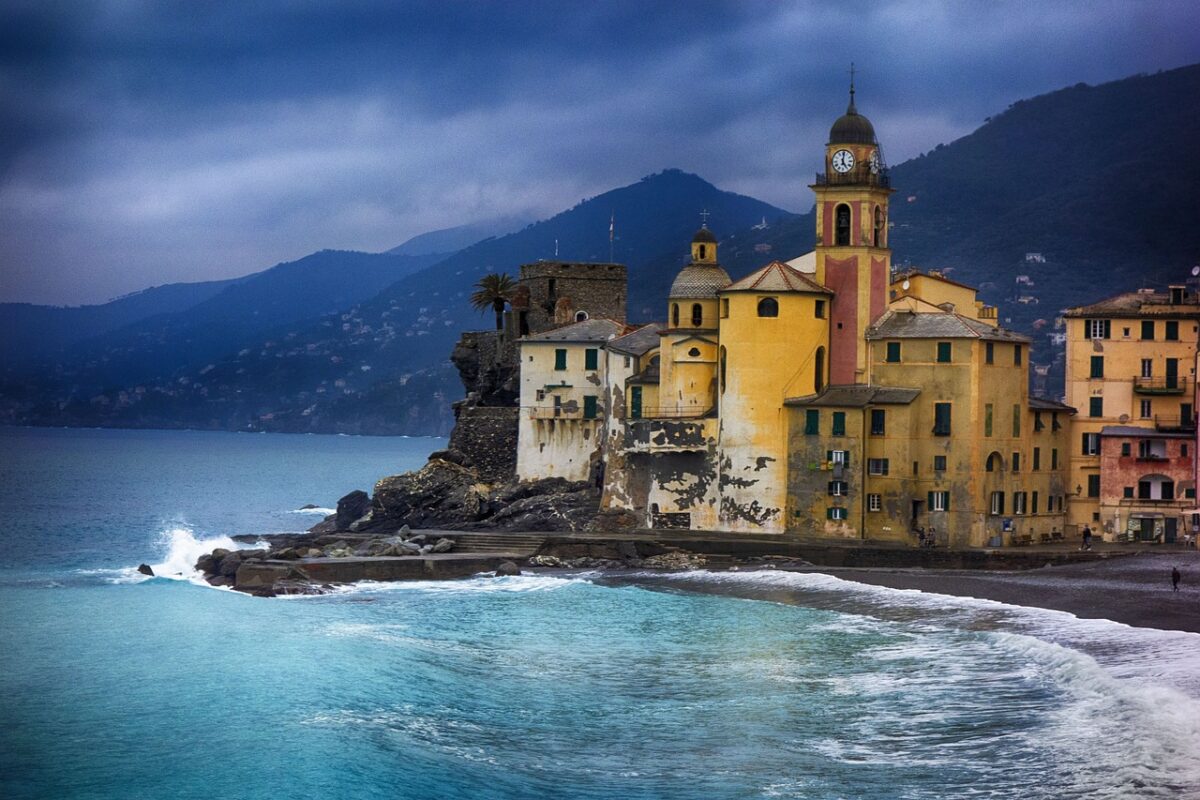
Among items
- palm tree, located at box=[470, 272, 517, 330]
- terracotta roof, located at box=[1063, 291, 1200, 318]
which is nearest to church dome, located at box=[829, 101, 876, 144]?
terracotta roof, located at box=[1063, 291, 1200, 318]

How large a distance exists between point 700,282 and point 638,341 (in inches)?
142

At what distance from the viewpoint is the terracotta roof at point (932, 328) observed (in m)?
61.8

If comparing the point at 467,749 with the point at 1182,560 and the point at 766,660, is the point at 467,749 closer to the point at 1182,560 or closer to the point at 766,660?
the point at 766,660

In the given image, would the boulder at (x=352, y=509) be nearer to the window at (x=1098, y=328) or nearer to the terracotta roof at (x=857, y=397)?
the terracotta roof at (x=857, y=397)

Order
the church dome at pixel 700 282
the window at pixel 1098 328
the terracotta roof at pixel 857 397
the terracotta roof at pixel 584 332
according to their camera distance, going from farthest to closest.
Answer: the terracotta roof at pixel 584 332 → the church dome at pixel 700 282 → the window at pixel 1098 328 → the terracotta roof at pixel 857 397

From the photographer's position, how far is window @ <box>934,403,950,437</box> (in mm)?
61750

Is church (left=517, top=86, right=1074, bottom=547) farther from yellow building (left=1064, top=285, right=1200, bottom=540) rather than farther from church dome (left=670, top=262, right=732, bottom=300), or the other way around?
yellow building (left=1064, top=285, right=1200, bottom=540)

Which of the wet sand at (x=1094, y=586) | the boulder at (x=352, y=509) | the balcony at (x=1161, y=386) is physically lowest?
the wet sand at (x=1094, y=586)

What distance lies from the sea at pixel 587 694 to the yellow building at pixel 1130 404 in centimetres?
1254

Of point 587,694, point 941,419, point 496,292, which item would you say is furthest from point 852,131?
point 587,694

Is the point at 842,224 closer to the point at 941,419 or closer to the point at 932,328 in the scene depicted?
the point at 932,328

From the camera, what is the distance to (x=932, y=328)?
205 feet

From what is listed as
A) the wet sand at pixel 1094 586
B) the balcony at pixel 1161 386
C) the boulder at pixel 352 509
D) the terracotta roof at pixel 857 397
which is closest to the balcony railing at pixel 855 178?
the terracotta roof at pixel 857 397

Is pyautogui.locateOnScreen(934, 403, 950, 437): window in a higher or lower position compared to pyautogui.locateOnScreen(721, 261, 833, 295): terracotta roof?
lower
